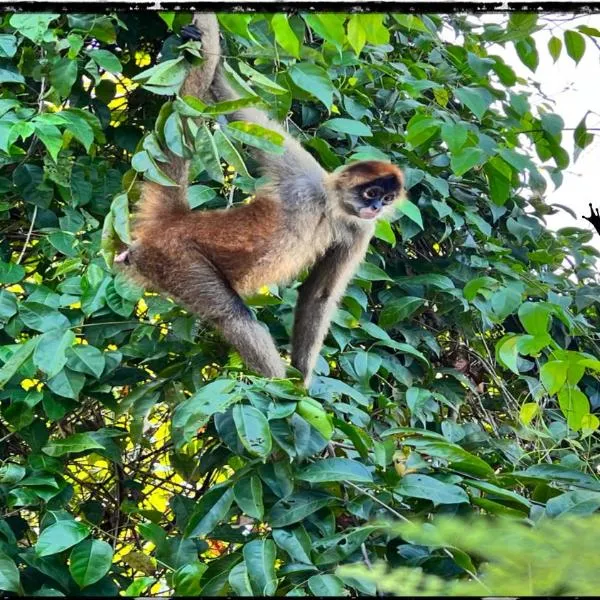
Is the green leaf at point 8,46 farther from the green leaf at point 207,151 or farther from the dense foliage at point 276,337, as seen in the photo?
the green leaf at point 207,151

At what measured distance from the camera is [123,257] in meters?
3.10

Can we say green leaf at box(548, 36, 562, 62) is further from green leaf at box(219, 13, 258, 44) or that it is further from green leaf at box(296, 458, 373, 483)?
green leaf at box(296, 458, 373, 483)

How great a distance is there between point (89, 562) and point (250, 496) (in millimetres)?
485

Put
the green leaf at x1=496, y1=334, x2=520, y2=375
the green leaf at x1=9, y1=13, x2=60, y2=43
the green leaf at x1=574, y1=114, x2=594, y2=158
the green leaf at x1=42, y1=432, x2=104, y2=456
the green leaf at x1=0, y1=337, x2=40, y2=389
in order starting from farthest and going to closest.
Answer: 1. the green leaf at x1=574, y1=114, x2=594, y2=158
2. the green leaf at x1=496, y1=334, x2=520, y2=375
3. the green leaf at x1=9, y1=13, x2=60, y2=43
4. the green leaf at x1=42, y1=432, x2=104, y2=456
5. the green leaf at x1=0, y1=337, x2=40, y2=389

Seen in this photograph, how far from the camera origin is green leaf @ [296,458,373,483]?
2375 millimetres

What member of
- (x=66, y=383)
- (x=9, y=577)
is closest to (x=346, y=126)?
(x=66, y=383)

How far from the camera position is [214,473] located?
11.4 feet

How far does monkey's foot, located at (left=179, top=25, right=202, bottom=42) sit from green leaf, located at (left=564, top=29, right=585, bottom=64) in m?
1.20

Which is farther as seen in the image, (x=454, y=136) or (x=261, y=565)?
(x=454, y=136)

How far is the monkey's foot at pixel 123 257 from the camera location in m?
3.08

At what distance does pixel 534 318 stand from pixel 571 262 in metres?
1.93

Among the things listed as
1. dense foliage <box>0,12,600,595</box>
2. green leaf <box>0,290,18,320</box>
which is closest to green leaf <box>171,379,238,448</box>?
dense foliage <box>0,12,600,595</box>

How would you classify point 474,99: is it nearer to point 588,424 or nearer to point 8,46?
point 588,424

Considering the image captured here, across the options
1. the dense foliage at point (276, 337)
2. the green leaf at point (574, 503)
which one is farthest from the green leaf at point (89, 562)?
the green leaf at point (574, 503)
